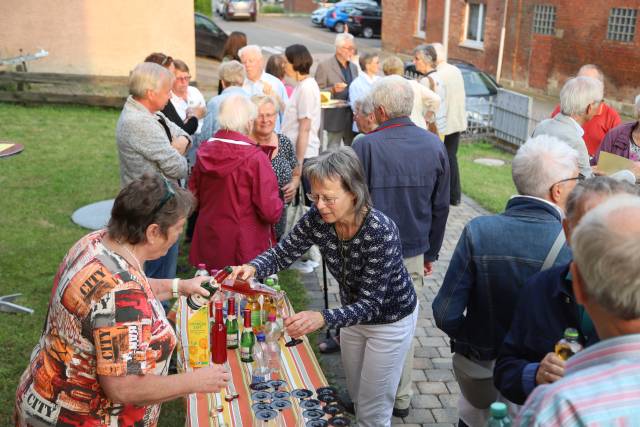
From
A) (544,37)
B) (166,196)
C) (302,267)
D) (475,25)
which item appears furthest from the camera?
(475,25)

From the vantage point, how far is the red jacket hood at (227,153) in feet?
15.6

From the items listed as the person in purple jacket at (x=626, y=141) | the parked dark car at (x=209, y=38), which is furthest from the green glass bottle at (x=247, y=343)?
the parked dark car at (x=209, y=38)

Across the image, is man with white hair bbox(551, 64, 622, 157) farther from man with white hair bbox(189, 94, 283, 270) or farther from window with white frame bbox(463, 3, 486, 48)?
window with white frame bbox(463, 3, 486, 48)

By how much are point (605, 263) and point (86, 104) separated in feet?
49.5

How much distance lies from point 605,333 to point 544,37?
2239 centimetres

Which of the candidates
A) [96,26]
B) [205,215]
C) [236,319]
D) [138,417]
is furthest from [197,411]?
[96,26]

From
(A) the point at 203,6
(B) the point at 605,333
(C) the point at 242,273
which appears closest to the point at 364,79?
(C) the point at 242,273

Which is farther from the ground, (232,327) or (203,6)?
(203,6)

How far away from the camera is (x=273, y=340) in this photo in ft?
12.5

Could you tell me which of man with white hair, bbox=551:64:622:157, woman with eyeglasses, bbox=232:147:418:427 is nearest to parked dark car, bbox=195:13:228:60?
man with white hair, bbox=551:64:622:157

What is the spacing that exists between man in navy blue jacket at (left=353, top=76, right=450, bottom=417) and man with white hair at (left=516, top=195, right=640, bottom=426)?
270 centimetres

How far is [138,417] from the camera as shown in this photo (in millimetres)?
2854

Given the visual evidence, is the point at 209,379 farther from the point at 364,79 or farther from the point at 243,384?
the point at 364,79

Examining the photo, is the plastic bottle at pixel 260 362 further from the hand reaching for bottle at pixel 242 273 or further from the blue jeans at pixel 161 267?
the blue jeans at pixel 161 267
